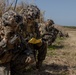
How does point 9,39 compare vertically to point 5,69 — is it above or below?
above

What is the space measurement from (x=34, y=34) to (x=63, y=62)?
1.56 meters

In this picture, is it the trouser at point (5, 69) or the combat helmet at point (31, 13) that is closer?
the trouser at point (5, 69)

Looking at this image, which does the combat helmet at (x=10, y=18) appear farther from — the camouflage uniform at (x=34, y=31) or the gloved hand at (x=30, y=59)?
the camouflage uniform at (x=34, y=31)

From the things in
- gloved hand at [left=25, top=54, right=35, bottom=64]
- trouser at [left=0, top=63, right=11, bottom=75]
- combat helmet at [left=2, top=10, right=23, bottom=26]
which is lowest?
trouser at [left=0, top=63, right=11, bottom=75]

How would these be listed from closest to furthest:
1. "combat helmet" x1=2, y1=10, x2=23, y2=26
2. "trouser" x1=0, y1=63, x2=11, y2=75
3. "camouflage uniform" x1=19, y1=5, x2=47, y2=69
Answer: "combat helmet" x1=2, y1=10, x2=23, y2=26
"trouser" x1=0, y1=63, x2=11, y2=75
"camouflage uniform" x1=19, y1=5, x2=47, y2=69

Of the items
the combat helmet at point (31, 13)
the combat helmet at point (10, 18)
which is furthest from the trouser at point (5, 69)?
the combat helmet at point (31, 13)

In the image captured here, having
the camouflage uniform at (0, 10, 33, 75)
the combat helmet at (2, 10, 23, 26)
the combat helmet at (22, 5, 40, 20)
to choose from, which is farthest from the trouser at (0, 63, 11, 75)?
the combat helmet at (22, 5, 40, 20)

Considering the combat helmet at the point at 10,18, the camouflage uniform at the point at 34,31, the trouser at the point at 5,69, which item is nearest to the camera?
the combat helmet at the point at 10,18

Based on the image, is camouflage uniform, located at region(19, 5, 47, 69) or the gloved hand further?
camouflage uniform, located at region(19, 5, 47, 69)

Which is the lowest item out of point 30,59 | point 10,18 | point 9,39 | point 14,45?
point 30,59

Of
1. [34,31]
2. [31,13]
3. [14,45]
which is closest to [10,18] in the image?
[14,45]

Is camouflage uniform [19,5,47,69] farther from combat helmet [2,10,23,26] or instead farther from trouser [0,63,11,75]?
combat helmet [2,10,23,26]

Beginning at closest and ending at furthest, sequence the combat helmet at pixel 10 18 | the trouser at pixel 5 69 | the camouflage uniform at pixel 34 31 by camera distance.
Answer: the combat helmet at pixel 10 18 → the trouser at pixel 5 69 → the camouflage uniform at pixel 34 31

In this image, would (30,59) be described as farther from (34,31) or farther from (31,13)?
(34,31)
